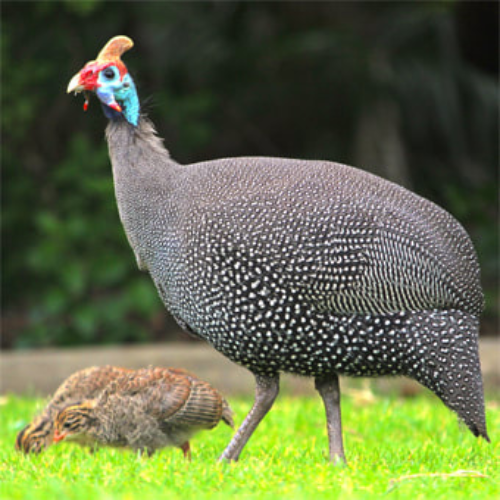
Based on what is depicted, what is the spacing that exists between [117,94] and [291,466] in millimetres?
1896

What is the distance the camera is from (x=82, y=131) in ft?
30.6

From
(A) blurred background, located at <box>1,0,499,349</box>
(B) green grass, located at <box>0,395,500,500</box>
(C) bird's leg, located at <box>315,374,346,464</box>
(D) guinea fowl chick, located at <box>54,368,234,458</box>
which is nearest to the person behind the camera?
(B) green grass, located at <box>0,395,500,500</box>

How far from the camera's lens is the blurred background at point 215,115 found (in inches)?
338

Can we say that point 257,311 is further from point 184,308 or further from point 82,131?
point 82,131

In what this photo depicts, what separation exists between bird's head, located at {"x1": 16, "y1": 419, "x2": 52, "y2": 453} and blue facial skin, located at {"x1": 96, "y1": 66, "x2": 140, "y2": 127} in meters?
1.67

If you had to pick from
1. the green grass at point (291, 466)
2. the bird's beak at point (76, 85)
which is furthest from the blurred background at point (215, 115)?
the bird's beak at point (76, 85)

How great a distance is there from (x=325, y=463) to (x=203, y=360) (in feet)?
11.5

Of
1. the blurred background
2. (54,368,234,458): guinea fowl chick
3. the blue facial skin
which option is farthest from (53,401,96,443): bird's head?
the blurred background

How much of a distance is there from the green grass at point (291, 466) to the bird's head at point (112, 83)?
1631mm

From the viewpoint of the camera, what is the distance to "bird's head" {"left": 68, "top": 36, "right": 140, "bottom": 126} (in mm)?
4438

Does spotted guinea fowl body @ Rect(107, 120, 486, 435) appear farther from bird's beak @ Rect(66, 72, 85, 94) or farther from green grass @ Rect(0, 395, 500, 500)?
bird's beak @ Rect(66, 72, 85, 94)

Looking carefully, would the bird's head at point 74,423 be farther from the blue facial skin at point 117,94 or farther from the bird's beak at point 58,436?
the blue facial skin at point 117,94

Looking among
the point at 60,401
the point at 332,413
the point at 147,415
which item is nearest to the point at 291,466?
the point at 332,413

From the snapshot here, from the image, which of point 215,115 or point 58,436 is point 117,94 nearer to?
point 58,436
